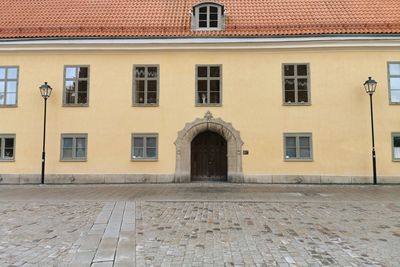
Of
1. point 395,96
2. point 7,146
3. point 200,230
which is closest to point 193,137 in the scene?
point 7,146

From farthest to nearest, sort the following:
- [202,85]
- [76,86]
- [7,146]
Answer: [76,86] → [202,85] → [7,146]

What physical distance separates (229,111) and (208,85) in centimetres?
165

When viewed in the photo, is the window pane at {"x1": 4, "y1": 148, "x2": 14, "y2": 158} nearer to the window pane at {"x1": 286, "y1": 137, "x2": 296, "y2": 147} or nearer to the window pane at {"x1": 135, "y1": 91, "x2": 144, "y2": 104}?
the window pane at {"x1": 135, "y1": 91, "x2": 144, "y2": 104}

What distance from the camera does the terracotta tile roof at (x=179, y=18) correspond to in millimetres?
17875

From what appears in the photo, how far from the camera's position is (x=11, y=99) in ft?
59.1

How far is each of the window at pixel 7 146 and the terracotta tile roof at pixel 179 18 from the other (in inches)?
197

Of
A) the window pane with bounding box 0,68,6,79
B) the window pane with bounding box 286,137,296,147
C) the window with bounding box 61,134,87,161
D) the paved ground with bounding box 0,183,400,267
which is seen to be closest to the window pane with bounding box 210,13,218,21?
the window pane with bounding box 286,137,296,147

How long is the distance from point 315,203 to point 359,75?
9140 millimetres

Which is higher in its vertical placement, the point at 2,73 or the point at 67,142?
the point at 2,73

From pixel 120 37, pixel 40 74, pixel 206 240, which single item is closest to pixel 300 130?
pixel 120 37

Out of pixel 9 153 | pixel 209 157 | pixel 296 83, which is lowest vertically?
pixel 209 157

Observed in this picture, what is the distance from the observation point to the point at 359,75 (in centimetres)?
1739

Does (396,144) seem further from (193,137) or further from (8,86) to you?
(8,86)

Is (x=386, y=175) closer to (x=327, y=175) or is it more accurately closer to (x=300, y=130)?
(x=327, y=175)
